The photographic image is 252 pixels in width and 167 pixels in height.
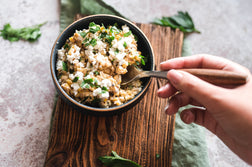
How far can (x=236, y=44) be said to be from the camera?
234 cm

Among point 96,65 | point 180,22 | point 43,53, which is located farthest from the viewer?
point 180,22

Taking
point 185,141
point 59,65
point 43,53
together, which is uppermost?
point 43,53

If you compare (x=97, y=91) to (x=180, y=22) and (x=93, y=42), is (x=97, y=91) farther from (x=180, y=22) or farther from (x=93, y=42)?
(x=180, y=22)

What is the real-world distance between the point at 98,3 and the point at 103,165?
4.59 ft

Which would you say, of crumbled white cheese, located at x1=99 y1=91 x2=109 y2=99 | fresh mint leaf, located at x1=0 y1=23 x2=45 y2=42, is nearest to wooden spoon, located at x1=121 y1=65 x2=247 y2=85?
crumbled white cheese, located at x1=99 y1=91 x2=109 y2=99

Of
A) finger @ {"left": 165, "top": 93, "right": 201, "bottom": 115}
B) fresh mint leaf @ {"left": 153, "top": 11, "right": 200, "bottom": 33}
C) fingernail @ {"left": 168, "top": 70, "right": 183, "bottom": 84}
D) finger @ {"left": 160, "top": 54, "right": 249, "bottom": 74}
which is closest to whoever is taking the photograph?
fingernail @ {"left": 168, "top": 70, "right": 183, "bottom": 84}

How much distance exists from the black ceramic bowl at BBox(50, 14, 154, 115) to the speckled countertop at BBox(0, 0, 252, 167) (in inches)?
20.3

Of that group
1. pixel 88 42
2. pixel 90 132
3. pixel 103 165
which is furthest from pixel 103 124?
pixel 88 42

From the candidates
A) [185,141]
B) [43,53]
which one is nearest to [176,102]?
[185,141]

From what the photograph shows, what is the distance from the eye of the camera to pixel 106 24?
1.73 meters

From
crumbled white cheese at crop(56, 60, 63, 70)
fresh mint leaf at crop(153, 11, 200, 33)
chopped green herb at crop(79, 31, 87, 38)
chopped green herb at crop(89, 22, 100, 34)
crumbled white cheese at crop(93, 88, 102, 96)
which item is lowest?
crumbled white cheese at crop(93, 88, 102, 96)

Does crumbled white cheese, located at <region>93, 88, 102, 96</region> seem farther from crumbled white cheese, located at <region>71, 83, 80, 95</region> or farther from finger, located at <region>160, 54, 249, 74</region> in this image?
finger, located at <region>160, 54, 249, 74</region>

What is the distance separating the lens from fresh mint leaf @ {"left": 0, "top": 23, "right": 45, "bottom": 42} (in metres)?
2.02

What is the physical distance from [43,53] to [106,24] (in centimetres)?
68
